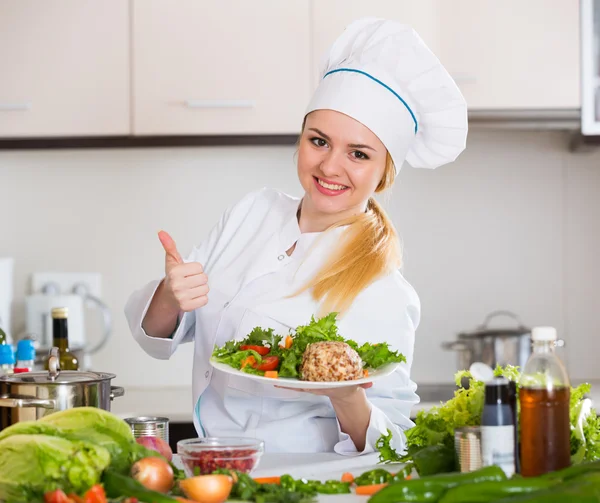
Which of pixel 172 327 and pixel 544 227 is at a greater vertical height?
pixel 544 227

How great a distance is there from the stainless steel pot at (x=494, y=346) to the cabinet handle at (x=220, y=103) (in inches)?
39.3

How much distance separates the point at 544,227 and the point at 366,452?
5.41ft

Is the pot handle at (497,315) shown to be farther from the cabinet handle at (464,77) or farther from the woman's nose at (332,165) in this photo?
the woman's nose at (332,165)

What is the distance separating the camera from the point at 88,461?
106 cm

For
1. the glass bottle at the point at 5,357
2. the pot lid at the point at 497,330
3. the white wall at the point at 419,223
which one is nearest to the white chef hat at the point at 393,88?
the glass bottle at the point at 5,357

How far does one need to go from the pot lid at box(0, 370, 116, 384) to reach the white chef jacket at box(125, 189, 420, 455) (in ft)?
1.23

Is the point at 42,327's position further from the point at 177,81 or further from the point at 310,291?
the point at 310,291

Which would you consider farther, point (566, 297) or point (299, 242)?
point (566, 297)

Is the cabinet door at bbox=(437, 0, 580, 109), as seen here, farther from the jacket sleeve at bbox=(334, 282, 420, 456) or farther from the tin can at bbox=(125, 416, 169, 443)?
the tin can at bbox=(125, 416, 169, 443)

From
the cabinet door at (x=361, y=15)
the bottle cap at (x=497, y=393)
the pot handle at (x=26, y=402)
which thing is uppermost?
the cabinet door at (x=361, y=15)

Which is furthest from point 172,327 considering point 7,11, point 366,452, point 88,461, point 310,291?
point 7,11

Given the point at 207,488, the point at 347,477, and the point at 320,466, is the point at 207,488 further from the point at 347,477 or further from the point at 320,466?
the point at 320,466

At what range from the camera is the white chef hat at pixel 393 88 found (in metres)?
1.74

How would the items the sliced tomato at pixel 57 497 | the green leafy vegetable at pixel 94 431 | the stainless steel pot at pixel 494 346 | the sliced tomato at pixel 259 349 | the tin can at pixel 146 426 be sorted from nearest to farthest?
1. the sliced tomato at pixel 57 497
2. the green leafy vegetable at pixel 94 431
3. the tin can at pixel 146 426
4. the sliced tomato at pixel 259 349
5. the stainless steel pot at pixel 494 346
